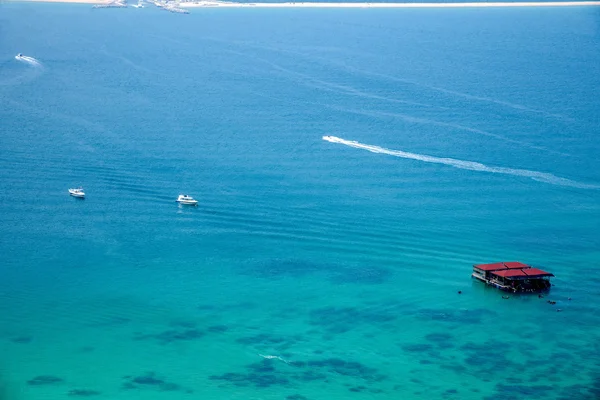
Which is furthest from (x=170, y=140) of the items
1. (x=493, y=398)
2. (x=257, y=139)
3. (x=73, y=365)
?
(x=493, y=398)

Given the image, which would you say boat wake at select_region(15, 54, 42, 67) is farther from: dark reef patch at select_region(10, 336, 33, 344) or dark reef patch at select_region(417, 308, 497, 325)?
dark reef patch at select_region(417, 308, 497, 325)

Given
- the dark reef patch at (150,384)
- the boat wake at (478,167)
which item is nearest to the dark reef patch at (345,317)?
the dark reef patch at (150,384)

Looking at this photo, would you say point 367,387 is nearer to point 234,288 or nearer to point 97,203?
point 234,288

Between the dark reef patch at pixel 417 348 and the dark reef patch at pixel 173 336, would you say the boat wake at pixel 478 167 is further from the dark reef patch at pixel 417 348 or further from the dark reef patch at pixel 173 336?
the dark reef patch at pixel 173 336

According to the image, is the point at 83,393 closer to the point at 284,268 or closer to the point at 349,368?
the point at 349,368

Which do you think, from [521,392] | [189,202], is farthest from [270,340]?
[189,202]

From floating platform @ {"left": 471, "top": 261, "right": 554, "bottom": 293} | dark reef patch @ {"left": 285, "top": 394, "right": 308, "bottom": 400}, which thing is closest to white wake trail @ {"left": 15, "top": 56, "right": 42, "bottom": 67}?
floating platform @ {"left": 471, "top": 261, "right": 554, "bottom": 293}
